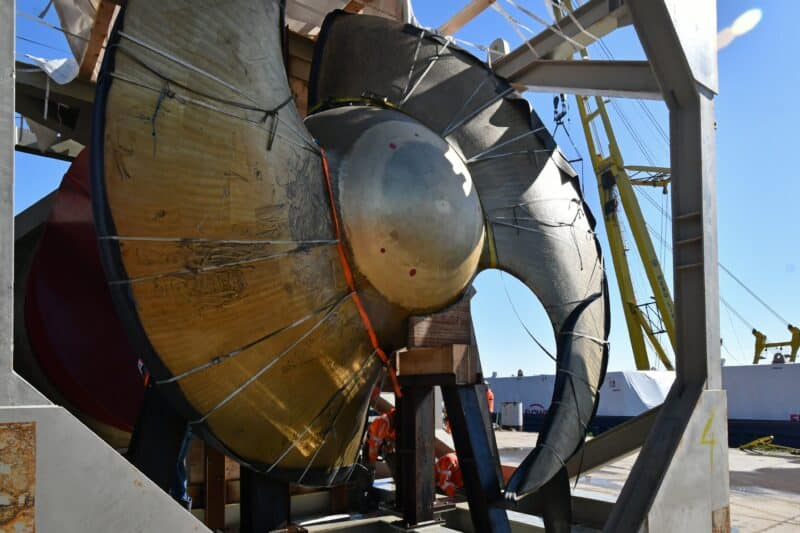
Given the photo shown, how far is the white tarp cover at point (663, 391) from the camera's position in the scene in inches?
Result: 771

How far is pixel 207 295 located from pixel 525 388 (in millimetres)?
24401

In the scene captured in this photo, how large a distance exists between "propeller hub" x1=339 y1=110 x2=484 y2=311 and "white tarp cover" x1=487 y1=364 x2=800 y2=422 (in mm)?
16850

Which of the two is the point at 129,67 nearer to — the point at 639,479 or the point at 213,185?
the point at 213,185

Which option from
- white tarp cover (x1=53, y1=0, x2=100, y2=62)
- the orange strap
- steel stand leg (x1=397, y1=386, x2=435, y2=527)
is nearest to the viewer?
the orange strap

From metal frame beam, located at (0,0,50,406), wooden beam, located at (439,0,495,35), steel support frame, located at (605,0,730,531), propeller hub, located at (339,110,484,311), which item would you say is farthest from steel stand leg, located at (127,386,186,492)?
wooden beam, located at (439,0,495,35)

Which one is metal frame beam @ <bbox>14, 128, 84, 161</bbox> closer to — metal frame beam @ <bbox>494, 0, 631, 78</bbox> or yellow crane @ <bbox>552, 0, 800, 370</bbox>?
metal frame beam @ <bbox>494, 0, 631, 78</bbox>

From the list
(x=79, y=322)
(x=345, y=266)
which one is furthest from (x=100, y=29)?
(x=345, y=266)

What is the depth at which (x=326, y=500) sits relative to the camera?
6.20 meters

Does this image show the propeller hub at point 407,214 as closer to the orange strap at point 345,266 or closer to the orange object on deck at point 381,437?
the orange strap at point 345,266

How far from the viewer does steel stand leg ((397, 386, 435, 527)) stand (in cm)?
516

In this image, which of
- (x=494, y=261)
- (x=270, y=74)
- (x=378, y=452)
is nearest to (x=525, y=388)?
(x=378, y=452)

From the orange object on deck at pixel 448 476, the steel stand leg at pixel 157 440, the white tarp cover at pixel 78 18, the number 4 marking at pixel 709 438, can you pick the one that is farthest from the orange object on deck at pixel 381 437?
the white tarp cover at pixel 78 18

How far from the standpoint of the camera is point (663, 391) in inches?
916

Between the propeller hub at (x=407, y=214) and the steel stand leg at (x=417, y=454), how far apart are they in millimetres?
1063
